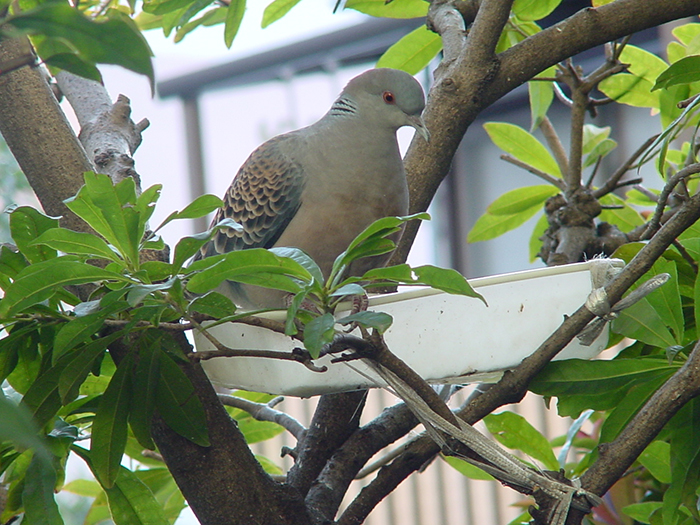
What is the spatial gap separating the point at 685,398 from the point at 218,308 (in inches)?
16.4

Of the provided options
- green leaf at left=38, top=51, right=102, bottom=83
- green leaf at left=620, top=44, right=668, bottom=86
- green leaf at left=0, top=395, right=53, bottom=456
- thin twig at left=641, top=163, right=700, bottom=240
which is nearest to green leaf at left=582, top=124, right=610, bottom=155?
green leaf at left=620, top=44, right=668, bottom=86

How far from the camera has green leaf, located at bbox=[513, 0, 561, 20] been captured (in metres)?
1.05

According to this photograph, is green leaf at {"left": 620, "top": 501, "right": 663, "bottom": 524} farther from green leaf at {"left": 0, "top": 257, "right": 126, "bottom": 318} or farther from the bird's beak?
green leaf at {"left": 0, "top": 257, "right": 126, "bottom": 318}

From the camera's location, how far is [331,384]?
0.73 metres

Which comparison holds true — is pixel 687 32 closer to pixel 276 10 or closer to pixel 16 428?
pixel 276 10

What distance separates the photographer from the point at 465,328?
72 cm

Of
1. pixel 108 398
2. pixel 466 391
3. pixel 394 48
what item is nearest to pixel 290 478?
pixel 108 398

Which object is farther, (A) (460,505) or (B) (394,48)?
(A) (460,505)

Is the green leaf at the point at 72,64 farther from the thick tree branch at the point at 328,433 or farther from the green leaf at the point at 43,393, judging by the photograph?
the thick tree branch at the point at 328,433

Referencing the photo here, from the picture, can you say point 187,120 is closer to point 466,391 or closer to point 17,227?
point 466,391

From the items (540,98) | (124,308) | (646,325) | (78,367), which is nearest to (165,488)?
(78,367)

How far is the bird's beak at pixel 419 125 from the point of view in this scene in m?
1.02

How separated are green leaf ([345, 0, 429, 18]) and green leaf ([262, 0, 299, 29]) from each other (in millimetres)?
108

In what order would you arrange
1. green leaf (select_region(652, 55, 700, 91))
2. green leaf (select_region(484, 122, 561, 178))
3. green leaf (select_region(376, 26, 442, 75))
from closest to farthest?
green leaf (select_region(652, 55, 700, 91)) < green leaf (select_region(376, 26, 442, 75)) < green leaf (select_region(484, 122, 561, 178))
